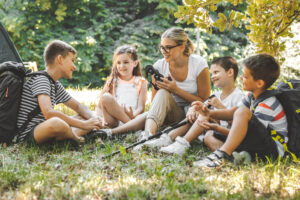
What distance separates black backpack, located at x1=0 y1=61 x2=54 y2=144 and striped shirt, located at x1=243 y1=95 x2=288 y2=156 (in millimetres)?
2133

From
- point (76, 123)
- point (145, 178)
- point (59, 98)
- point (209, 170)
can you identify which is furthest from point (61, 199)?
point (59, 98)

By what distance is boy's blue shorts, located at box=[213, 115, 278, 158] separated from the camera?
238 centimetres

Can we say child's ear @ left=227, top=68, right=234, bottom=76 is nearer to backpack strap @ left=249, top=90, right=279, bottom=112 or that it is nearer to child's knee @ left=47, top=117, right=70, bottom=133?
backpack strap @ left=249, top=90, right=279, bottom=112

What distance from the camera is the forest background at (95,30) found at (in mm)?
11055

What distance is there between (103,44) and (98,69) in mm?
1053

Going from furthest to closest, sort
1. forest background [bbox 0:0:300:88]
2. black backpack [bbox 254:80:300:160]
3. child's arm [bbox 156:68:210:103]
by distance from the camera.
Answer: forest background [bbox 0:0:300:88] < child's arm [bbox 156:68:210:103] < black backpack [bbox 254:80:300:160]

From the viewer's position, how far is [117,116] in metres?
3.81

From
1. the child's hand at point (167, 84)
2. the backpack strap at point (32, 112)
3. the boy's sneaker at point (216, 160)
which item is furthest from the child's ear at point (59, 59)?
the boy's sneaker at point (216, 160)

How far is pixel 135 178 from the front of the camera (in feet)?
6.87

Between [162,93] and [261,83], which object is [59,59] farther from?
[261,83]

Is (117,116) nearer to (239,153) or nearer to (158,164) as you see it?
(158,164)

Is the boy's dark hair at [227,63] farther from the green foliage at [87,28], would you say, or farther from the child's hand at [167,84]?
the green foliage at [87,28]

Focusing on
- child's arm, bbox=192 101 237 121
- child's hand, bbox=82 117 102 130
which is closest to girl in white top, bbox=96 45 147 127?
child's hand, bbox=82 117 102 130

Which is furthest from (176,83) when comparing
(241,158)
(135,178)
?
(135,178)
